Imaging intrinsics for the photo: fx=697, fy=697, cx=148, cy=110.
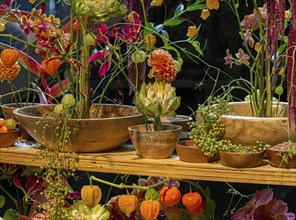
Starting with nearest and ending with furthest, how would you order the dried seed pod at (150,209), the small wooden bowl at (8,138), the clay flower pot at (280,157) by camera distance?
1. the clay flower pot at (280,157)
2. the dried seed pod at (150,209)
3. the small wooden bowl at (8,138)

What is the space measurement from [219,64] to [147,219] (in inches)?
43.0

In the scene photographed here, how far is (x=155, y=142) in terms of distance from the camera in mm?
1303

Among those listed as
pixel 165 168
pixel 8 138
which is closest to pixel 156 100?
pixel 165 168

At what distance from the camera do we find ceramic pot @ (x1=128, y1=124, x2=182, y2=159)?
4.27 feet

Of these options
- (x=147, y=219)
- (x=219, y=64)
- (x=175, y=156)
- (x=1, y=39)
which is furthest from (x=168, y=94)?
(x=1, y=39)

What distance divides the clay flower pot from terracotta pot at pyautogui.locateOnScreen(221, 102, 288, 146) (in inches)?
1.0

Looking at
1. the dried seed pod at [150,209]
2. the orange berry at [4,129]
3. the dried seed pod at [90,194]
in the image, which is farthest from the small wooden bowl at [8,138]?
the dried seed pod at [150,209]

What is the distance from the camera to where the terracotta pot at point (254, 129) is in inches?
49.3

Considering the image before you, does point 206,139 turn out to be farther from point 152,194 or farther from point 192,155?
point 152,194

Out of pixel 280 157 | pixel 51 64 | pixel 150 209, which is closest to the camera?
pixel 280 157

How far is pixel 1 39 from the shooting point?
8.32ft

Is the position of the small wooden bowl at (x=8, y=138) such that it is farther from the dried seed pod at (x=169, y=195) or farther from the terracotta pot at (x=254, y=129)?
the terracotta pot at (x=254, y=129)

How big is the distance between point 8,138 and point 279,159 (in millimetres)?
576

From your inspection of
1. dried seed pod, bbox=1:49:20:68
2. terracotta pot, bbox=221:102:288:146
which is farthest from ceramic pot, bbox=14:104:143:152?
terracotta pot, bbox=221:102:288:146
